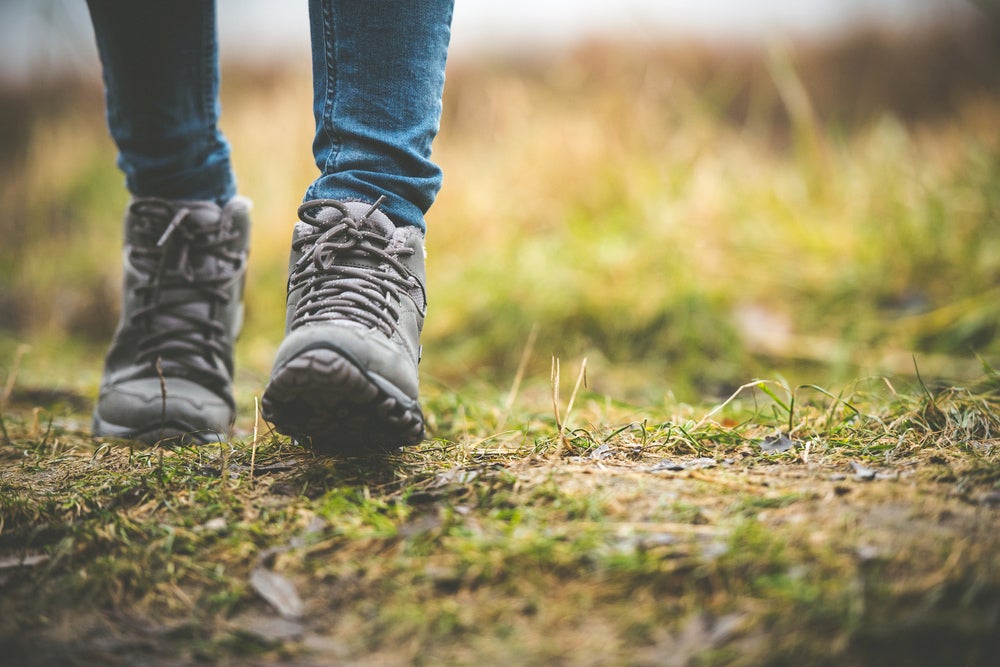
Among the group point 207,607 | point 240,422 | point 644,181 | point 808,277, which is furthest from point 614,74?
point 207,607

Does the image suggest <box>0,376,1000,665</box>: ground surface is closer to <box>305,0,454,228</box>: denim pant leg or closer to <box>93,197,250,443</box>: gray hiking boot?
<box>93,197,250,443</box>: gray hiking boot

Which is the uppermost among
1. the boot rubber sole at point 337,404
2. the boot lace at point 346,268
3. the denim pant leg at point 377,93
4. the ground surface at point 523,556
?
the denim pant leg at point 377,93

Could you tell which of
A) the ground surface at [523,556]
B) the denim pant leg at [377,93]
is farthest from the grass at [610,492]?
the denim pant leg at [377,93]

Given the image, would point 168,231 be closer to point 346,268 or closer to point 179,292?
point 179,292

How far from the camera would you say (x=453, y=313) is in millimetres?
3002

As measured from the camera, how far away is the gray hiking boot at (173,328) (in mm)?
1390

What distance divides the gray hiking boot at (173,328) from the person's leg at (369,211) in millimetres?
404

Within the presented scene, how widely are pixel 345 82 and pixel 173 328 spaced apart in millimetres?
699

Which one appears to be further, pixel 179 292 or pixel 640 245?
pixel 640 245

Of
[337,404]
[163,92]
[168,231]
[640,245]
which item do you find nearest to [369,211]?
[337,404]

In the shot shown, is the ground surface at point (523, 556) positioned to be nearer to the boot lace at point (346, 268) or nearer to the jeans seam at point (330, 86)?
the boot lace at point (346, 268)

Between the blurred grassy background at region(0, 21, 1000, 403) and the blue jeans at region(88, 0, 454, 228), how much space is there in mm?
901

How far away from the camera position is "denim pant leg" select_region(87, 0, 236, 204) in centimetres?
139

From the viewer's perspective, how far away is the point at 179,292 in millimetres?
1466
